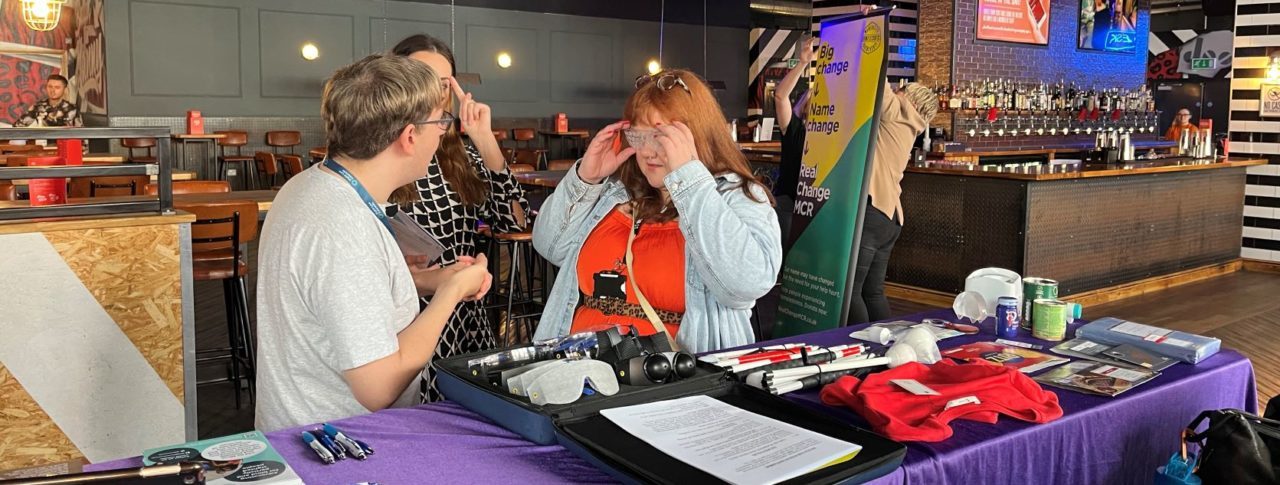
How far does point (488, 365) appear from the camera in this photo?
1.96m

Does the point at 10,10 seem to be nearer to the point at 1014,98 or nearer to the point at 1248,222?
the point at 1014,98

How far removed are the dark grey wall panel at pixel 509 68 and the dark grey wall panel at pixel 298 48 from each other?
1865 millimetres

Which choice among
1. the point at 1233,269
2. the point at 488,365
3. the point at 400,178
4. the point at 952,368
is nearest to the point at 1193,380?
the point at 952,368

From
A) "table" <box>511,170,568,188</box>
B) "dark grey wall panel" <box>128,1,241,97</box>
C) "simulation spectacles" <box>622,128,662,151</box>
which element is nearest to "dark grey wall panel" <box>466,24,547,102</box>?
"dark grey wall panel" <box>128,1,241,97</box>

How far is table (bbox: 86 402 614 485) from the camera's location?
1608 mm

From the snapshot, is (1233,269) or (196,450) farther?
(1233,269)

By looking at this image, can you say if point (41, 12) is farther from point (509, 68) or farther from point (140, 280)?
point (140, 280)

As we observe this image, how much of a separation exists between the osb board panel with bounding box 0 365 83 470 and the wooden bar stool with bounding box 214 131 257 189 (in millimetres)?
9332

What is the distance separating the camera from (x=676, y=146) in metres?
2.43

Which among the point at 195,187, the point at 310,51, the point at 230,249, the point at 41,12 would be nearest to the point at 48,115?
the point at 41,12

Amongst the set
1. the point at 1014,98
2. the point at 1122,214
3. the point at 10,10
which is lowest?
the point at 1122,214

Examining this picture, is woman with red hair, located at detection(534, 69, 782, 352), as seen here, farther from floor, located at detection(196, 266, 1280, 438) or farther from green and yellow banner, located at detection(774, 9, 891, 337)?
floor, located at detection(196, 266, 1280, 438)

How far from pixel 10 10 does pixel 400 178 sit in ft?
50.2

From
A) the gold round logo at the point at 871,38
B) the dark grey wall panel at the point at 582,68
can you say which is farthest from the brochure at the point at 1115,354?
the dark grey wall panel at the point at 582,68
